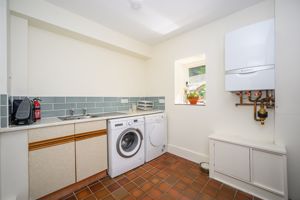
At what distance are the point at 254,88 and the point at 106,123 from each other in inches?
80.2

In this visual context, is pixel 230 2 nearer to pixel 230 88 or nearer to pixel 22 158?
pixel 230 88

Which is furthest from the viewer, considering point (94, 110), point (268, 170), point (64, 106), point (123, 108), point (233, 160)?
point (123, 108)

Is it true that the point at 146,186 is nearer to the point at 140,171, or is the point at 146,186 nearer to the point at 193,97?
the point at 140,171

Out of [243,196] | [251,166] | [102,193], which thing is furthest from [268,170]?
[102,193]

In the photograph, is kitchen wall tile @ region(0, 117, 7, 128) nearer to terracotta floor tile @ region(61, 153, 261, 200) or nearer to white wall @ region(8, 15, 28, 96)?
white wall @ region(8, 15, 28, 96)

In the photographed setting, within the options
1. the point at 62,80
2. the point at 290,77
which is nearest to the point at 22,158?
the point at 62,80

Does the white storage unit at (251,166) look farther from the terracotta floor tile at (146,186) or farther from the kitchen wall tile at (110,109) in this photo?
the kitchen wall tile at (110,109)

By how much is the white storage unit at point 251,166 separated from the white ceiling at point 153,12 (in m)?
1.87

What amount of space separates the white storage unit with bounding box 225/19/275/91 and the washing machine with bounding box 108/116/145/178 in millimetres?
1537

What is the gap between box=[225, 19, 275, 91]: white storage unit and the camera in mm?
1387

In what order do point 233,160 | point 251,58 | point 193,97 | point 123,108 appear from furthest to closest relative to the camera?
point 123,108
point 193,97
point 233,160
point 251,58

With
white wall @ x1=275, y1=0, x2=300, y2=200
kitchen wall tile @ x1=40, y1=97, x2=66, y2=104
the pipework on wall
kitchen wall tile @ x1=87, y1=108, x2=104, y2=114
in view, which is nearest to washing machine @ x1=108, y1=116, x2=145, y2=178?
kitchen wall tile @ x1=87, y1=108, x2=104, y2=114

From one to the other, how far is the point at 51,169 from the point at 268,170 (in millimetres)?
2489

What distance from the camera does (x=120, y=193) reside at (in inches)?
58.9
